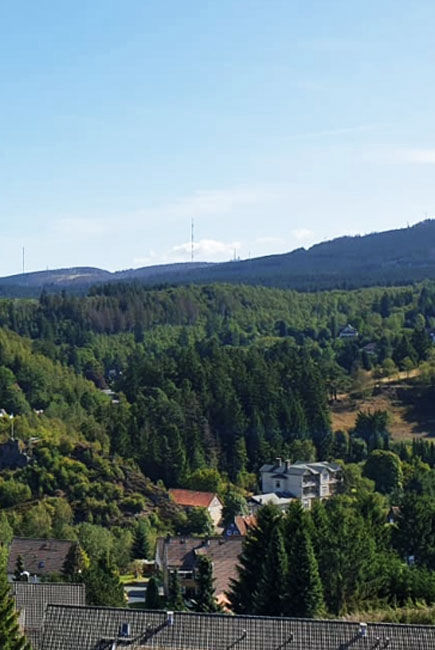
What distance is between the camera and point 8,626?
818 inches

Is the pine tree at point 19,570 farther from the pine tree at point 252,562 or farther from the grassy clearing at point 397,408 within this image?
the grassy clearing at point 397,408

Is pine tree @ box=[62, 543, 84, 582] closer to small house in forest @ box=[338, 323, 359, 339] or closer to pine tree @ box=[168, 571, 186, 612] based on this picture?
pine tree @ box=[168, 571, 186, 612]

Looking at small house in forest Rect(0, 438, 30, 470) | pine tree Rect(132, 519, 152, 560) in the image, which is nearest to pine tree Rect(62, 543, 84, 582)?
pine tree Rect(132, 519, 152, 560)

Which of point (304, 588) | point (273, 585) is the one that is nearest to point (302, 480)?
point (273, 585)

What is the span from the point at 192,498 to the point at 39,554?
19.7 meters

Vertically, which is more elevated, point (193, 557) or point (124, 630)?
point (124, 630)

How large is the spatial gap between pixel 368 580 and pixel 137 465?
129ft

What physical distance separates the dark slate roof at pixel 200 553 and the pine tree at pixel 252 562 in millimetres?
6403

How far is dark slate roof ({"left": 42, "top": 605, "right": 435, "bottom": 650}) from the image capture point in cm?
2081

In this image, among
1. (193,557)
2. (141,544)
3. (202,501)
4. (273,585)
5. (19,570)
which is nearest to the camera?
(273,585)

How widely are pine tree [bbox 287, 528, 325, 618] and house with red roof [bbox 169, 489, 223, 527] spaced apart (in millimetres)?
30541

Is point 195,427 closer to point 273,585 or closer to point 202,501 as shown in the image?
point 202,501

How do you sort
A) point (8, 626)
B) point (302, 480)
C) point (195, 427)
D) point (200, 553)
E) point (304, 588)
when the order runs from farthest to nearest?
point (195, 427), point (302, 480), point (200, 553), point (304, 588), point (8, 626)

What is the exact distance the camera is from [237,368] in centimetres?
8738
